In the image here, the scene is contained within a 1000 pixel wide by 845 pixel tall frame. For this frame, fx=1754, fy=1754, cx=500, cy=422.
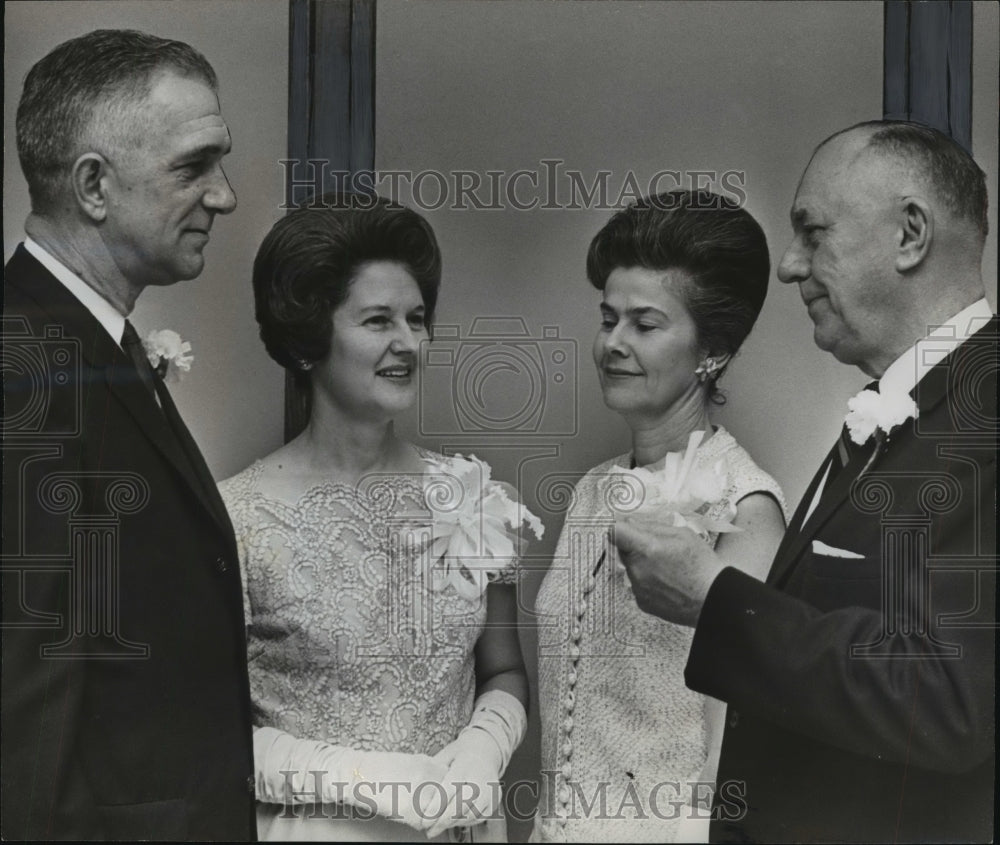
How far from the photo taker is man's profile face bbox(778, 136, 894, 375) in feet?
17.0

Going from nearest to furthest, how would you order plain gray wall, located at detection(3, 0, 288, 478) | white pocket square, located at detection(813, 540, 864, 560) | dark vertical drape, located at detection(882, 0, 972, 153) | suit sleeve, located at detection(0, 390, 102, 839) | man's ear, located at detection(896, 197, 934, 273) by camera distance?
suit sleeve, located at detection(0, 390, 102, 839) → white pocket square, located at detection(813, 540, 864, 560) → man's ear, located at detection(896, 197, 934, 273) → plain gray wall, located at detection(3, 0, 288, 478) → dark vertical drape, located at detection(882, 0, 972, 153)

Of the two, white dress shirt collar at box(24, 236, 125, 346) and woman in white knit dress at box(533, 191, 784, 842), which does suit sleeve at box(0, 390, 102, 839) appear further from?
woman in white knit dress at box(533, 191, 784, 842)

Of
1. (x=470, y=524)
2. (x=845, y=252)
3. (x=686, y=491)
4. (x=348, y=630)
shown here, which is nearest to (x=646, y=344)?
(x=686, y=491)

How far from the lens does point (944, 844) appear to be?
5055 millimetres

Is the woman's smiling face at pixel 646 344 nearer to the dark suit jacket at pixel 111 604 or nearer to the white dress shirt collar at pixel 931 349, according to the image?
the white dress shirt collar at pixel 931 349

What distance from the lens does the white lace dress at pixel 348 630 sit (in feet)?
16.8

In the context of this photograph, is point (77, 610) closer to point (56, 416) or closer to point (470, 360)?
point (56, 416)

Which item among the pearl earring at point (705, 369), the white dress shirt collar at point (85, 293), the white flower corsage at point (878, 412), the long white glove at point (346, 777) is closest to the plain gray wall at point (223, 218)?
the white dress shirt collar at point (85, 293)

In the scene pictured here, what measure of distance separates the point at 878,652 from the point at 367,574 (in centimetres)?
150

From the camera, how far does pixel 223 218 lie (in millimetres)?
5328

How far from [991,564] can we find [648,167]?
157 cm

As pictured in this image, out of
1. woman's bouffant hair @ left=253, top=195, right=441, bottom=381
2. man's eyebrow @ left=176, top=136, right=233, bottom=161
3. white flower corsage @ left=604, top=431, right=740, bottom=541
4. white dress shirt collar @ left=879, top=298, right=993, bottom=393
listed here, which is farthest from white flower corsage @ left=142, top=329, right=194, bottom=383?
white dress shirt collar @ left=879, top=298, right=993, bottom=393

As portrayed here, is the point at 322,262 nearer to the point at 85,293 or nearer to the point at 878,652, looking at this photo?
the point at 85,293

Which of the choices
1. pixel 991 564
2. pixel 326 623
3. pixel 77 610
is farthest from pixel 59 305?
pixel 991 564
